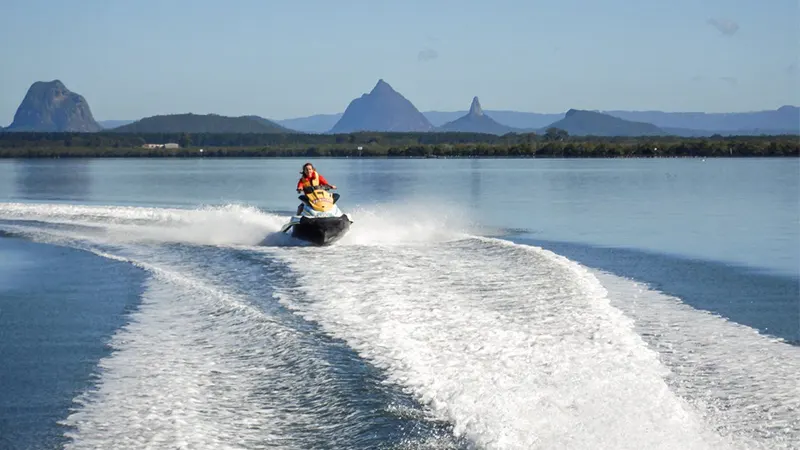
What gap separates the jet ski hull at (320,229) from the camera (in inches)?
697

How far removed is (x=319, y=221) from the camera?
1781 centimetres

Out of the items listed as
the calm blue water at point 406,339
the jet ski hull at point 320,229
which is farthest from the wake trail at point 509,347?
the jet ski hull at point 320,229

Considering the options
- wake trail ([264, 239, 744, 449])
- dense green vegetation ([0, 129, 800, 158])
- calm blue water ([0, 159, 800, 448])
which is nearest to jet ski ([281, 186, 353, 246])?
calm blue water ([0, 159, 800, 448])

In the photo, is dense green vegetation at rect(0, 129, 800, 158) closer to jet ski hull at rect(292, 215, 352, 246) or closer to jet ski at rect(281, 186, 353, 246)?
jet ski at rect(281, 186, 353, 246)

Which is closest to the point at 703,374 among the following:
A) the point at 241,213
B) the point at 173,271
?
the point at 173,271

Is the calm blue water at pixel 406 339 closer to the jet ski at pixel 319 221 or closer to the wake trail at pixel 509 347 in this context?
the wake trail at pixel 509 347

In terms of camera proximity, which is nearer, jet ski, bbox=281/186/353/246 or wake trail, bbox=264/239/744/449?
wake trail, bbox=264/239/744/449

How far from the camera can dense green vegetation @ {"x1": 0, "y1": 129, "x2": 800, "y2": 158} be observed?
290 ft

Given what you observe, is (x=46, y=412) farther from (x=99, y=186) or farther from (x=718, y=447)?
(x=99, y=186)

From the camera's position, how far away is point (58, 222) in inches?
968

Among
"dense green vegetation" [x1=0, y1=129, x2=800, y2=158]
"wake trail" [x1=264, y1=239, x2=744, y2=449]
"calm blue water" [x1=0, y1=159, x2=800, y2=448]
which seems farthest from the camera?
"dense green vegetation" [x1=0, y1=129, x2=800, y2=158]

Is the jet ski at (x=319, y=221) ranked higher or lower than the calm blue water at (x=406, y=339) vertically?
higher

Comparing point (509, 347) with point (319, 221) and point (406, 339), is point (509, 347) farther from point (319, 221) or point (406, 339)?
point (319, 221)

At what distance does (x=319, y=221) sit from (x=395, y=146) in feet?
354
